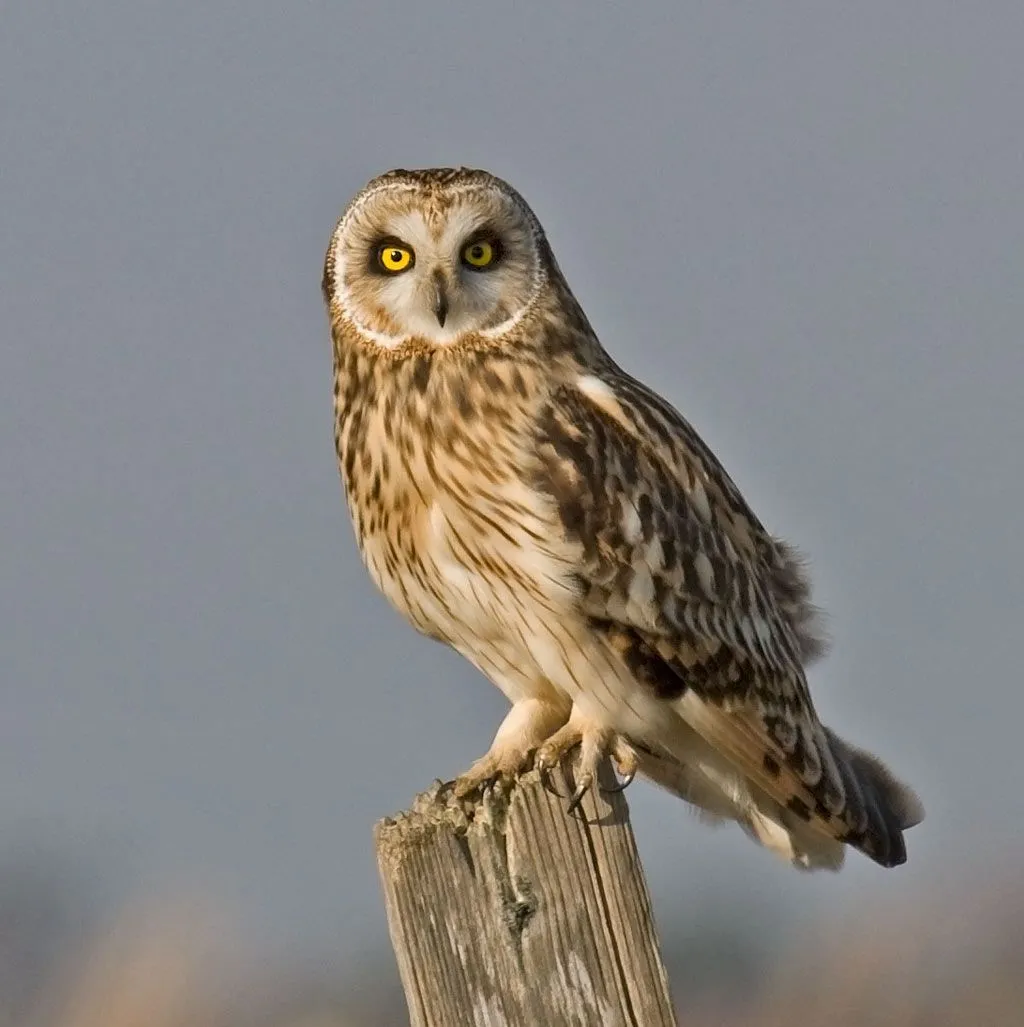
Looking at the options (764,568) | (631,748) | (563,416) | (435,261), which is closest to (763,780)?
(631,748)

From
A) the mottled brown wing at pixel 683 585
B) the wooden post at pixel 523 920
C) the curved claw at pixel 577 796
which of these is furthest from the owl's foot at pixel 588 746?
the wooden post at pixel 523 920

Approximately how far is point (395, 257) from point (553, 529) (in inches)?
30.1

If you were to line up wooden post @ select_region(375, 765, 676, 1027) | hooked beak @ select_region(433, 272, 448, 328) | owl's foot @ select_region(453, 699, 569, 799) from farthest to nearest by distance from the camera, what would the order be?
hooked beak @ select_region(433, 272, 448, 328)
owl's foot @ select_region(453, 699, 569, 799)
wooden post @ select_region(375, 765, 676, 1027)

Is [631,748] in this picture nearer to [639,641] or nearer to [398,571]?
[639,641]

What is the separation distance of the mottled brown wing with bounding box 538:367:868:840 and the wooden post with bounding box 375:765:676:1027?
4.26ft

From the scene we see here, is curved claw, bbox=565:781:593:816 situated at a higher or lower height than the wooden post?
higher

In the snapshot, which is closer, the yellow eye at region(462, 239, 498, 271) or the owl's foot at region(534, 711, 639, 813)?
the owl's foot at region(534, 711, 639, 813)

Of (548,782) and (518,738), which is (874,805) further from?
(548,782)

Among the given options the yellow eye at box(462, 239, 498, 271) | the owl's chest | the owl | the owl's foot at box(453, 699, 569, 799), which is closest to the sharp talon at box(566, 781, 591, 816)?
the owl's foot at box(453, 699, 569, 799)

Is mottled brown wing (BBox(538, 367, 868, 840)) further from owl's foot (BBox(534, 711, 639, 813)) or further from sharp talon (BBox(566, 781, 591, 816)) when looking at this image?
sharp talon (BBox(566, 781, 591, 816))

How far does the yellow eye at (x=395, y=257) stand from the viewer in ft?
13.0

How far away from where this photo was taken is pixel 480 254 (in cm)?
402

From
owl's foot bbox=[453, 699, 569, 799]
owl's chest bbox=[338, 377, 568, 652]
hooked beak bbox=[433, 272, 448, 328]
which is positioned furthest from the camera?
hooked beak bbox=[433, 272, 448, 328]

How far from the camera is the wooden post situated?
2266 mm
